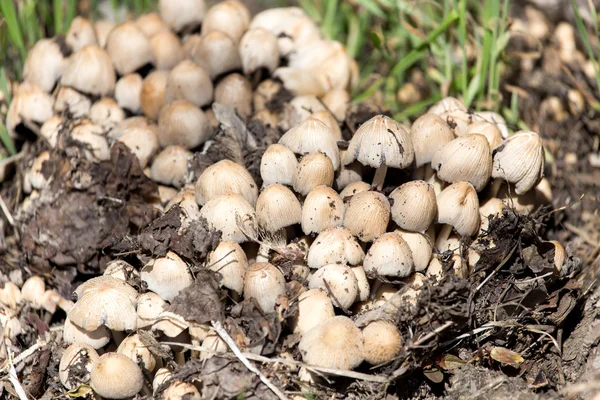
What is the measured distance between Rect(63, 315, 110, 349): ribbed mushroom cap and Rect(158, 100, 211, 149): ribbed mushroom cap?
84cm

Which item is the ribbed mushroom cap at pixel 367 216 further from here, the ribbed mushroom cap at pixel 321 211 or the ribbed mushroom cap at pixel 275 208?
the ribbed mushroom cap at pixel 275 208

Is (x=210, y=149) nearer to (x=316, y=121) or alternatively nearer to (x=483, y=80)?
(x=316, y=121)

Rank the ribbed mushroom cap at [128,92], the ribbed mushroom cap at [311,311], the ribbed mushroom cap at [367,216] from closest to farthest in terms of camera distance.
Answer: the ribbed mushroom cap at [311,311] → the ribbed mushroom cap at [367,216] → the ribbed mushroom cap at [128,92]

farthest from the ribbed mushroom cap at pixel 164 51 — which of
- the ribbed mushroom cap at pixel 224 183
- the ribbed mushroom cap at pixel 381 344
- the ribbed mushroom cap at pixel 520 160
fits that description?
the ribbed mushroom cap at pixel 381 344

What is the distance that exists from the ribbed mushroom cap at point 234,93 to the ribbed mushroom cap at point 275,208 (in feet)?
2.29

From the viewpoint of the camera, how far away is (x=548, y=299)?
211 cm

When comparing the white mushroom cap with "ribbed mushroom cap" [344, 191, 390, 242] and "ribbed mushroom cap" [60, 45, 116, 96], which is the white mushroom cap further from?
"ribbed mushroom cap" [344, 191, 390, 242]

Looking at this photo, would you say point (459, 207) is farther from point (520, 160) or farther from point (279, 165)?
point (279, 165)

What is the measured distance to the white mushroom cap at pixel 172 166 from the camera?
7.91ft

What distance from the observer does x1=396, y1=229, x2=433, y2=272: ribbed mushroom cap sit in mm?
2000

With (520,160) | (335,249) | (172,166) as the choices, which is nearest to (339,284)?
(335,249)

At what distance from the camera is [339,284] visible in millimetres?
1874

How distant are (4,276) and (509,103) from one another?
251 centimetres

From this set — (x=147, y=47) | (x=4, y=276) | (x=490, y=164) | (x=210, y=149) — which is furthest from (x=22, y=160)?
(x=490, y=164)
